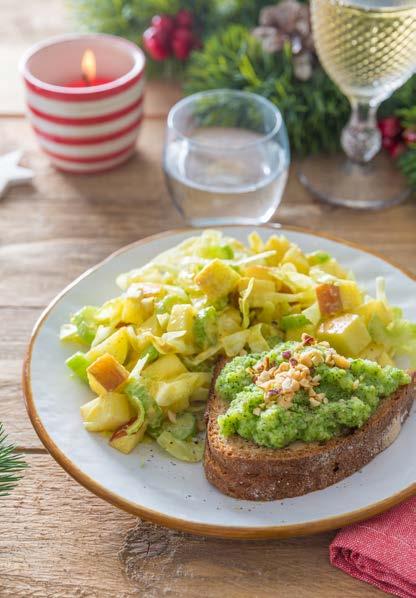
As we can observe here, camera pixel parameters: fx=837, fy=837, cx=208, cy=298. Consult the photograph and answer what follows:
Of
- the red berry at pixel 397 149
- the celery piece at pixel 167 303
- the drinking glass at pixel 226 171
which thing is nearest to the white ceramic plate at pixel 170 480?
the celery piece at pixel 167 303

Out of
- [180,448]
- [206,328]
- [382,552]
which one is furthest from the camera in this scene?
[206,328]

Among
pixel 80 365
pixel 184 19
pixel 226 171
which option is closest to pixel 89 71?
pixel 184 19

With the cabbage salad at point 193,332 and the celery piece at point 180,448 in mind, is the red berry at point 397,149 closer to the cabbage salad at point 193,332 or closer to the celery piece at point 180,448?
the cabbage salad at point 193,332

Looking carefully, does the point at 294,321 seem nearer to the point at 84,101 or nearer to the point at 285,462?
the point at 285,462

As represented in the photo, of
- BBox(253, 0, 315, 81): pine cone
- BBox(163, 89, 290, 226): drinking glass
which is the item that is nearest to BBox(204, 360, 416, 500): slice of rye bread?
BBox(163, 89, 290, 226): drinking glass

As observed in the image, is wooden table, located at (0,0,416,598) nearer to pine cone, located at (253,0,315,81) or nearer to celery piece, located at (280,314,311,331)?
pine cone, located at (253,0,315,81)
